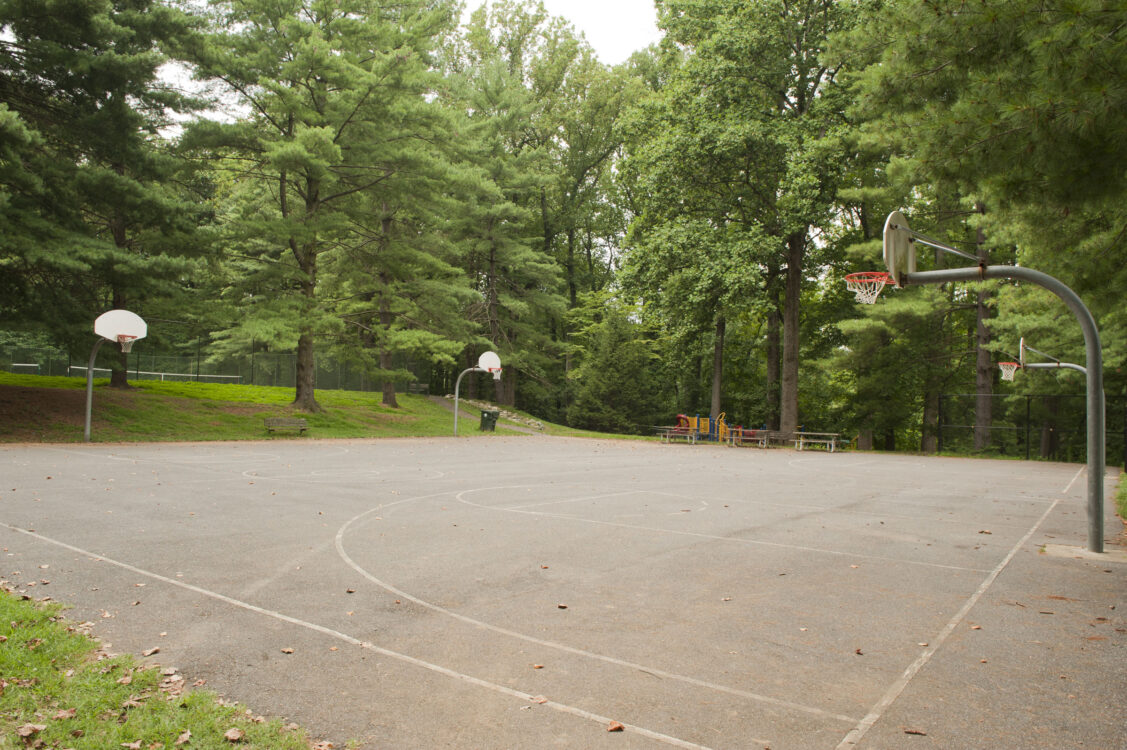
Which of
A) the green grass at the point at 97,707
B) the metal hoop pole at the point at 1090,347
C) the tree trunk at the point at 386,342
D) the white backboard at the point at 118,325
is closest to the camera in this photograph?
the green grass at the point at 97,707

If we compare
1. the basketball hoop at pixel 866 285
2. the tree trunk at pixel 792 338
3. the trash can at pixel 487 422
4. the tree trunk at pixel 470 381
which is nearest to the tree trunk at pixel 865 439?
the tree trunk at pixel 792 338

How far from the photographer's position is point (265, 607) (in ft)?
16.3

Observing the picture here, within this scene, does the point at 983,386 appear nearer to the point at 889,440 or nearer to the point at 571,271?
the point at 889,440

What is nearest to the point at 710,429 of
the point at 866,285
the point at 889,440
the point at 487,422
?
the point at 889,440

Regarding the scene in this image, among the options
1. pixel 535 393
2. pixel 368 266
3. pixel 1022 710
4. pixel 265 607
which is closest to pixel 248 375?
pixel 368 266

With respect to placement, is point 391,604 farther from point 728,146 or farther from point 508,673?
point 728,146

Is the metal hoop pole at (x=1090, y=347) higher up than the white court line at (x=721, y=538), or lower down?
higher up

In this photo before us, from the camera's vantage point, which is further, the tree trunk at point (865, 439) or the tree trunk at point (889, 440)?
the tree trunk at point (889, 440)

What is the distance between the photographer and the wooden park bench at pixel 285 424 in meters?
22.5

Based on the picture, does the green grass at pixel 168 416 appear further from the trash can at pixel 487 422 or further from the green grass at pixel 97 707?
the green grass at pixel 97 707

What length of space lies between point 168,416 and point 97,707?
69.3 feet

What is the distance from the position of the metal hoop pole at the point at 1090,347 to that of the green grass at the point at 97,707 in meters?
6.29

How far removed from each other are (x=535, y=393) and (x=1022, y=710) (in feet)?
126

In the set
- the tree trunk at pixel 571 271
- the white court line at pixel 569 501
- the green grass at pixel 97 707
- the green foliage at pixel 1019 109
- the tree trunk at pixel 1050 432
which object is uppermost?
the tree trunk at pixel 571 271
